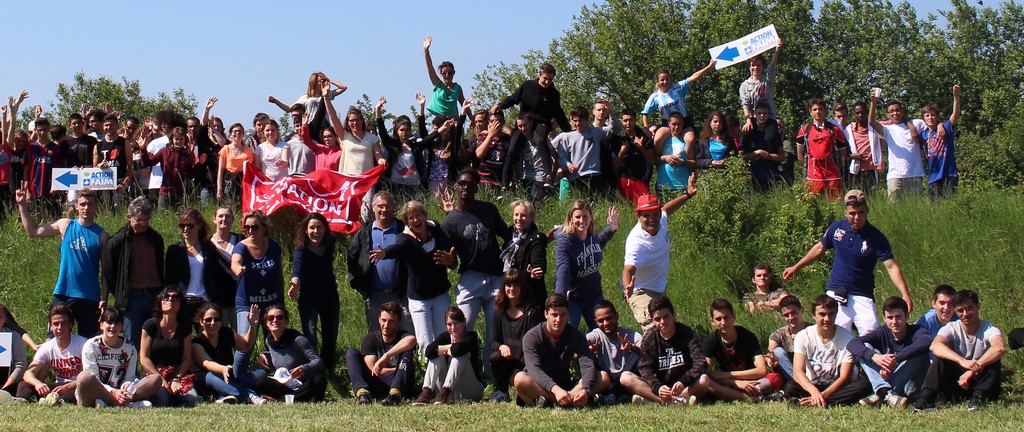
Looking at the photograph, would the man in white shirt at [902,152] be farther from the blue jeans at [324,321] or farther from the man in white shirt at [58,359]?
the man in white shirt at [58,359]

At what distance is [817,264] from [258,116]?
24.2 ft

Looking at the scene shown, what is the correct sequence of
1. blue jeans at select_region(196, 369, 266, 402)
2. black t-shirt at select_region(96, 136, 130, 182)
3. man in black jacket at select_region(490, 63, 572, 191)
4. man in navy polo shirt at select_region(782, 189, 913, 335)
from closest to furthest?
man in navy polo shirt at select_region(782, 189, 913, 335)
blue jeans at select_region(196, 369, 266, 402)
man in black jacket at select_region(490, 63, 572, 191)
black t-shirt at select_region(96, 136, 130, 182)

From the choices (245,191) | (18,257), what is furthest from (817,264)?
(18,257)

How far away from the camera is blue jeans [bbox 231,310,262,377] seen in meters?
11.7

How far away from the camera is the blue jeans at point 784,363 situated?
10.9m

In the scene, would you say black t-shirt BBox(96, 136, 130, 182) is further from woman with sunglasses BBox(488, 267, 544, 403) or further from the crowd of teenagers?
woman with sunglasses BBox(488, 267, 544, 403)

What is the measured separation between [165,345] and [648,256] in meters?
4.55

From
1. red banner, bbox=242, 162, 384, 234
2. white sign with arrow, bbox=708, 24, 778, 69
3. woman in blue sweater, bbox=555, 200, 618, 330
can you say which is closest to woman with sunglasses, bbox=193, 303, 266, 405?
woman in blue sweater, bbox=555, 200, 618, 330

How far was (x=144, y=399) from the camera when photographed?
11.0 metres

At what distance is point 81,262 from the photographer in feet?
40.4

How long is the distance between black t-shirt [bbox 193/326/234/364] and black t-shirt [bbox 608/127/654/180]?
19.3 ft

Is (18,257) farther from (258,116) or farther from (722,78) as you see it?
(722,78)

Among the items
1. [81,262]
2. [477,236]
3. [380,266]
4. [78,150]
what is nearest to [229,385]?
[380,266]

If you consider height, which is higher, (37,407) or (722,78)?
(722,78)
